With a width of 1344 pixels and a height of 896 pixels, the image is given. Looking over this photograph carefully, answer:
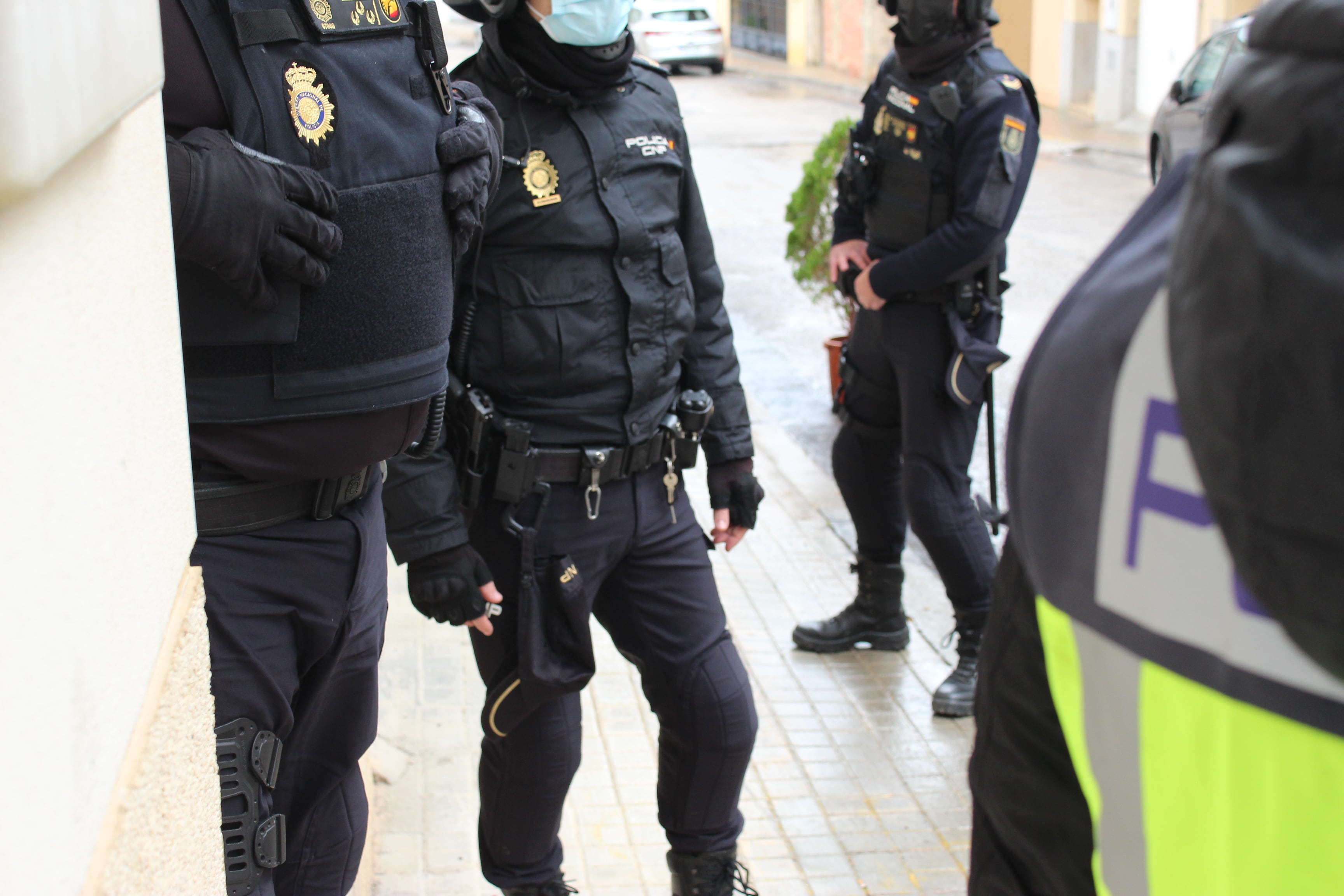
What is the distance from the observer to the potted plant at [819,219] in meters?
6.27

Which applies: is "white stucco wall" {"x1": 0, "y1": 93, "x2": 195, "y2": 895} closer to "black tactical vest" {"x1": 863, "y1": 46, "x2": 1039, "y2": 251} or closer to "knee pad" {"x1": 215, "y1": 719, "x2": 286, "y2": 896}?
"knee pad" {"x1": 215, "y1": 719, "x2": 286, "y2": 896}

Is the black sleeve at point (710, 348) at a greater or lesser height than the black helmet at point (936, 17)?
lesser

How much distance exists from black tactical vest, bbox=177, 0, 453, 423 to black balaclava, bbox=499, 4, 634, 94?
1.74ft

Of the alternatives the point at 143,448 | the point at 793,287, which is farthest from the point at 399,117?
the point at 793,287

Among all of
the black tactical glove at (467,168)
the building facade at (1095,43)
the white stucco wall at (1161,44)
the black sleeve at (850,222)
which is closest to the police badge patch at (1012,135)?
the black sleeve at (850,222)

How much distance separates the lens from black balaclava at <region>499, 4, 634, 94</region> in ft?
8.09

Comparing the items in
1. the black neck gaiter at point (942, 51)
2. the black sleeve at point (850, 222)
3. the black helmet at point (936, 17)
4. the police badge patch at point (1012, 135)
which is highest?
the black helmet at point (936, 17)

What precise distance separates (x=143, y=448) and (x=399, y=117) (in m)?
0.77

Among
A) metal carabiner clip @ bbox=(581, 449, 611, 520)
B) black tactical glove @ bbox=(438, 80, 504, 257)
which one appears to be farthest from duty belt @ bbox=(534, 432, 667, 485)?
black tactical glove @ bbox=(438, 80, 504, 257)

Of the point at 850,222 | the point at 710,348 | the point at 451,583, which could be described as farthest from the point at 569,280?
the point at 850,222

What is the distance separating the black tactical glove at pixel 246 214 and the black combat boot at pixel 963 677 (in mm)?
2555

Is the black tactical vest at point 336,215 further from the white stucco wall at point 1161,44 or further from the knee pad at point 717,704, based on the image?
the white stucco wall at point 1161,44

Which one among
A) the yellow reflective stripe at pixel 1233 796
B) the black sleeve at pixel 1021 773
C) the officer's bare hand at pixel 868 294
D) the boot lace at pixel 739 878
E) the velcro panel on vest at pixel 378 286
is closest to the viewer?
the yellow reflective stripe at pixel 1233 796

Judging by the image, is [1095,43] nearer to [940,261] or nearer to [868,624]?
[868,624]
